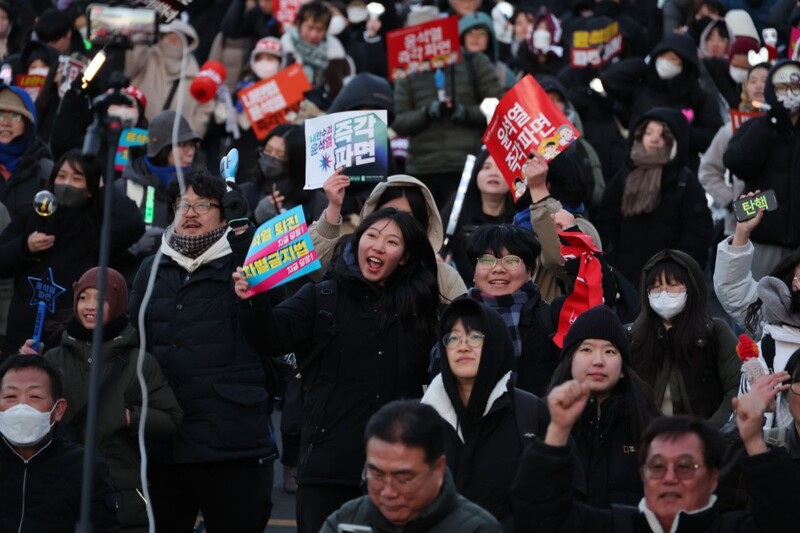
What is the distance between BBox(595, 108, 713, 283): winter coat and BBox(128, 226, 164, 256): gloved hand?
3.11 metres

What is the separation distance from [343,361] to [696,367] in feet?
5.95

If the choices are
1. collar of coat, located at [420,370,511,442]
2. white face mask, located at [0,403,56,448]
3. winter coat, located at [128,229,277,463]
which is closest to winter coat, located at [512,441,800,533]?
collar of coat, located at [420,370,511,442]

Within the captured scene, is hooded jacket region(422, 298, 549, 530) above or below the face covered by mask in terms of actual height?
below

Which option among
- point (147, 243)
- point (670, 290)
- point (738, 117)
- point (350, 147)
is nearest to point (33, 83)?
point (147, 243)

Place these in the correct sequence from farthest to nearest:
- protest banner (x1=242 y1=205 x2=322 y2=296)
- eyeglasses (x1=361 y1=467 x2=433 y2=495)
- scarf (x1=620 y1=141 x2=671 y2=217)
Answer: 1. scarf (x1=620 y1=141 x2=671 y2=217)
2. protest banner (x1=242 y1=205 x2=322 y2=296)
3. eyeglasses (x1=361 y1=467 x2=433 y2=495)

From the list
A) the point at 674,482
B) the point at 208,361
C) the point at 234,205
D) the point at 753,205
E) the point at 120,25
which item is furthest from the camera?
the point at 753,205

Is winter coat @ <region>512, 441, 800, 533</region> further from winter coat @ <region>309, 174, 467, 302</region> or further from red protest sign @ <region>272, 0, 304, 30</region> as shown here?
red protest sign @ <region>272, 0, 304, 30</region>

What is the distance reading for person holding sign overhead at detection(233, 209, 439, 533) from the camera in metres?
7.32

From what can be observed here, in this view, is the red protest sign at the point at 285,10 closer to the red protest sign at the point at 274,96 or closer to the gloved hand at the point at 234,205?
the red protest sign at the point at 274,96

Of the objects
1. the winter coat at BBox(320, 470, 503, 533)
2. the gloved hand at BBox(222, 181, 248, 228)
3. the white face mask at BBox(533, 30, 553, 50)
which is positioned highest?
the white face mask at BBox(533, 30, 553, 50)

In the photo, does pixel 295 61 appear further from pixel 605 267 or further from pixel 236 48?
pixel 605 267

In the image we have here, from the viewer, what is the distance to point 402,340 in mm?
7516

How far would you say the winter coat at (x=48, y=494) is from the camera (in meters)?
7.43

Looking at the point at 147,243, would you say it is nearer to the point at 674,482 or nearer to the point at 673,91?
the point at 673,91
